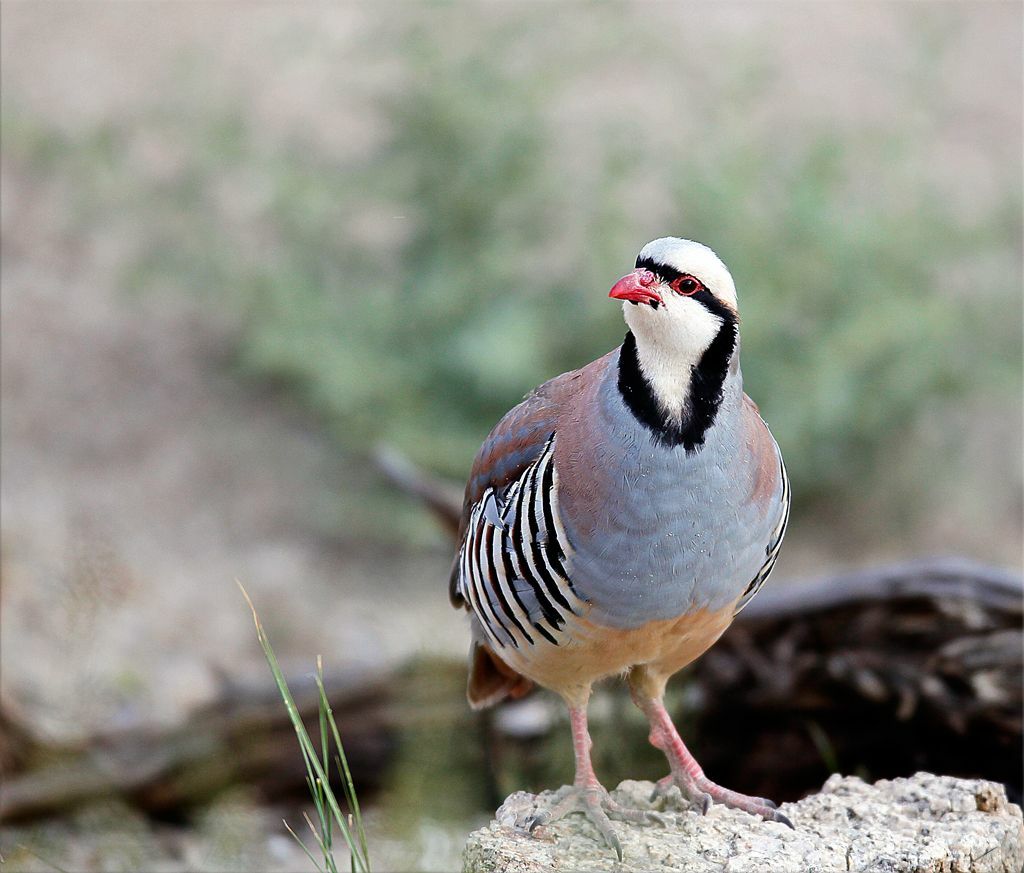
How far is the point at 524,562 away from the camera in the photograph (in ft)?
10.5

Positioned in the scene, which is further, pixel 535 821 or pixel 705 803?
pixel 705 803

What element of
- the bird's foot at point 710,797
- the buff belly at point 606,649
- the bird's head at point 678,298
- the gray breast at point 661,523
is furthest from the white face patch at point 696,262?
the bird's foot at point 710,797

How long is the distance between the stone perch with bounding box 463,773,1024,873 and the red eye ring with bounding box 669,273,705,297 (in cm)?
130

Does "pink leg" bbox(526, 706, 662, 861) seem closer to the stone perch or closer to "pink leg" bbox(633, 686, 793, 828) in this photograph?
the stone perch

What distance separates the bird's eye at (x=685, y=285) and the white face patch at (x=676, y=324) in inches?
0.4

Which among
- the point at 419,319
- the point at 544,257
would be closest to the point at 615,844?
the point at 419,319

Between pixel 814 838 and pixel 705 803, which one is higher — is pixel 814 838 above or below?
below

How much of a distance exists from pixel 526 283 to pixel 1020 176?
3.47 meters

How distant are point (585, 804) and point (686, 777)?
14.0 inches

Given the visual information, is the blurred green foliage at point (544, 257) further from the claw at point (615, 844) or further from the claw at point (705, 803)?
the claw at point (615, 844)

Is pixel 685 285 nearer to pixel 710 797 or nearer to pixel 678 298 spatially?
pixel 678 298

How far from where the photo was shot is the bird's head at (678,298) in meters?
2.94

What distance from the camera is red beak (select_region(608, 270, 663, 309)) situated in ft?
9.52

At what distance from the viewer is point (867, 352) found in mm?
6613
